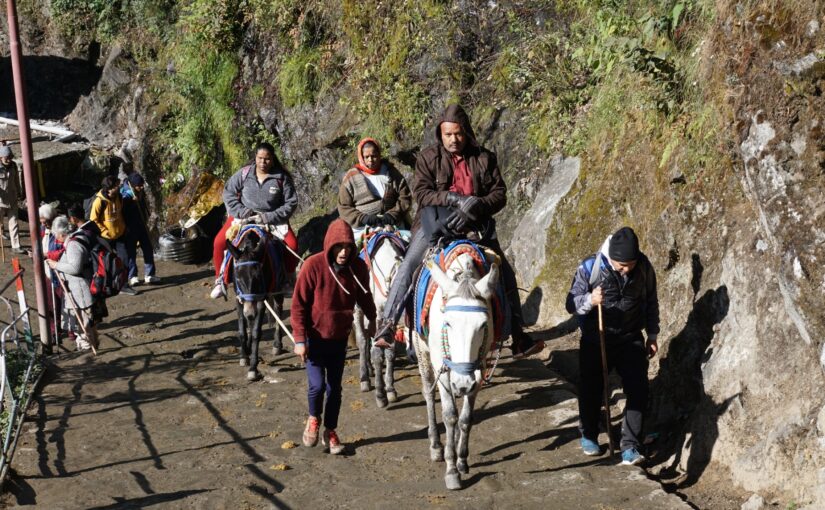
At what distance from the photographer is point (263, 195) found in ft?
42.5

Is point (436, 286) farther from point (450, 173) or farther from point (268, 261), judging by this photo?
point (268, 261)

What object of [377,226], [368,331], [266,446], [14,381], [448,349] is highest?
[377,226]

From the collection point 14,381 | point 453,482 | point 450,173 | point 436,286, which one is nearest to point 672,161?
point 450,173

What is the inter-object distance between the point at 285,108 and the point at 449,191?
11317 millimetres

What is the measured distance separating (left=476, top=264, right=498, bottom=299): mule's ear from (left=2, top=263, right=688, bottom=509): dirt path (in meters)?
1.74

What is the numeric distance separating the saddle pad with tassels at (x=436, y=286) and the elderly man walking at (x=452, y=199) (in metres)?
0.34

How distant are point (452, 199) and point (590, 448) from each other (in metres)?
2.70

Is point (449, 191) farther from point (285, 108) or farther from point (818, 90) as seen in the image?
point (285, 108)

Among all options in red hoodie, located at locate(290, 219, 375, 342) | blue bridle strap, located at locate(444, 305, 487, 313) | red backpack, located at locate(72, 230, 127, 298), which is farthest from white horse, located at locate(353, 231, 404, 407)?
red backpack, located at locate(72, 230, 127, 298)

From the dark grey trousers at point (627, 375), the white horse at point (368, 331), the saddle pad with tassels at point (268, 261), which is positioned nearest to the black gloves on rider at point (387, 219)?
the white horse at point (368, 331)

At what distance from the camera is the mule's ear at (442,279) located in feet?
25.2

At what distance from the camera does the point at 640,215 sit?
36.2 feet

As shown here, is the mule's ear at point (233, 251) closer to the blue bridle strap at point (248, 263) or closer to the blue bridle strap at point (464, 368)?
the blue bridle strap at point (248, 263)

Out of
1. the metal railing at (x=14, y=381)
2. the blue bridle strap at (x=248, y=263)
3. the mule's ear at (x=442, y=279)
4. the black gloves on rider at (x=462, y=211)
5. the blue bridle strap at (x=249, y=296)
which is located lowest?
the metal railing at (x=14, y=381)
